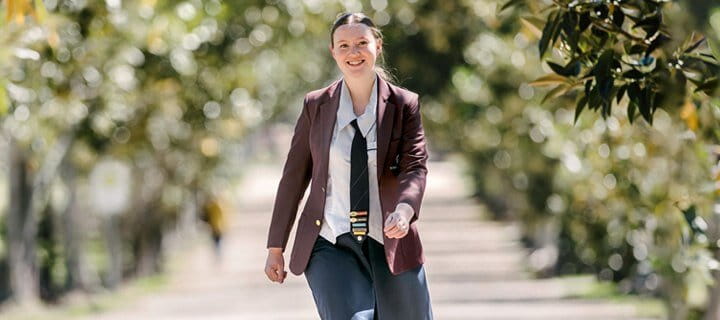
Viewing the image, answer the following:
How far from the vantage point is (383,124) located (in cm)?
569

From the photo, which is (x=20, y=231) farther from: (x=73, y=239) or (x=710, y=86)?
(x=710, y=86)

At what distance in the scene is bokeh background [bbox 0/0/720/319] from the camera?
9.88 meters

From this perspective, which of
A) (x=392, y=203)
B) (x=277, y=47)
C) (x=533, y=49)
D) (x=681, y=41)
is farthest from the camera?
(x=277, y=47)

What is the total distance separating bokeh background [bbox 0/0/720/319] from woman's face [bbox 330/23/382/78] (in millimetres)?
1143

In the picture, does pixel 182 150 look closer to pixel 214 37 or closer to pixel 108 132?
pixel 108 132

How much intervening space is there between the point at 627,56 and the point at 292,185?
5.75 feet

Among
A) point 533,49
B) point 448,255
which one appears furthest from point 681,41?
point 448,255

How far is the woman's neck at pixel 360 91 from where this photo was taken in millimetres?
5730

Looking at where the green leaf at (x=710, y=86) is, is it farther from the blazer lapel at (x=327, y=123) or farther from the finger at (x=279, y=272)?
the finger at (x=279, y=272)

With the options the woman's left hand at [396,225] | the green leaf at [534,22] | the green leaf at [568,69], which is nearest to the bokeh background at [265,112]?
the green leaf at [534,22]

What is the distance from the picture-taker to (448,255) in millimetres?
28156

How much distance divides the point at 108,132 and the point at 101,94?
1303mm

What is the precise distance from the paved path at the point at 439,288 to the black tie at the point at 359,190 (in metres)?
10.3

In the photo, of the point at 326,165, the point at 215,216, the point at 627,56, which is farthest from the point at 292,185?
the point at 215,216
